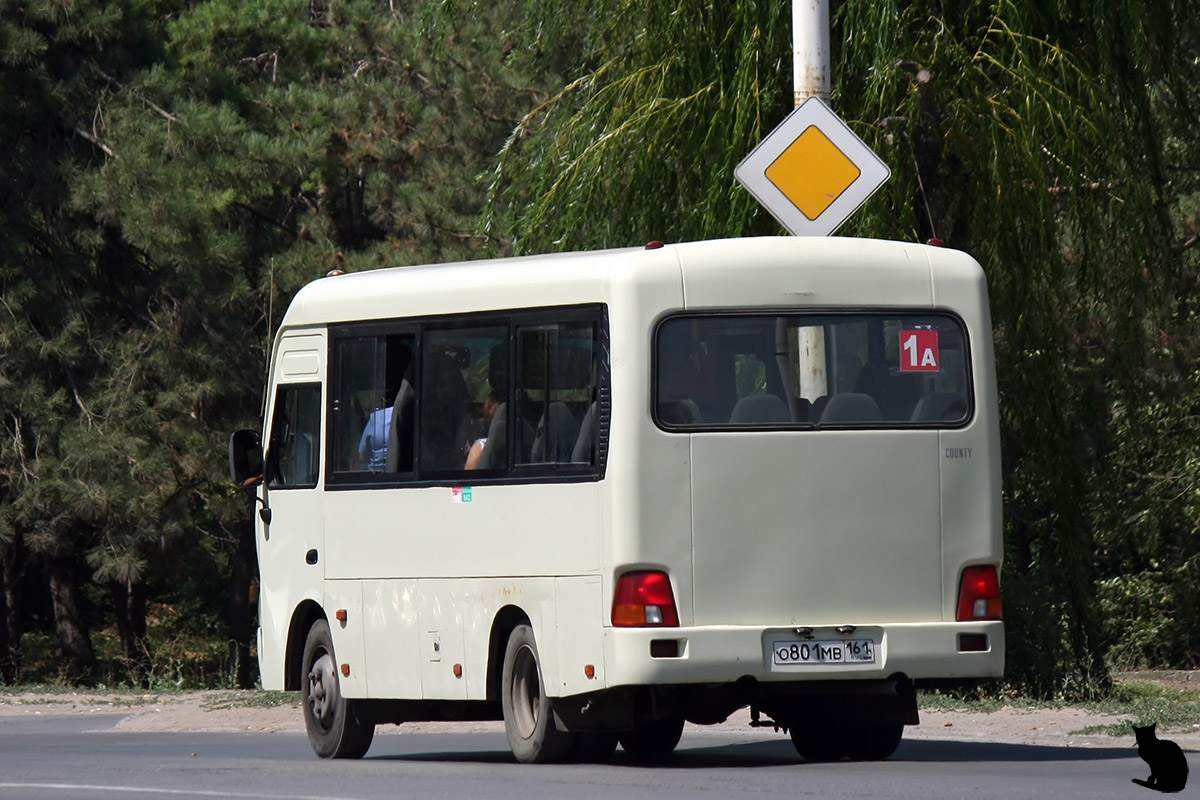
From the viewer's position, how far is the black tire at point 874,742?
12453 millimetres

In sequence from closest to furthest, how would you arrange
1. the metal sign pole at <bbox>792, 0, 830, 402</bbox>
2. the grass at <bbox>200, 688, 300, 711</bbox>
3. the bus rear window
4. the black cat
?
the black cat → the bus rear window → the metal sign pole at <bbox>792, 0, 830, 402</bbox> → the grass at <bbox>200, 688, 300, 711</bbox>

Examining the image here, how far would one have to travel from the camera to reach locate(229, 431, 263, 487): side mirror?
46.3 ft

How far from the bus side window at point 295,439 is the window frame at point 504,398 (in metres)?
0.21

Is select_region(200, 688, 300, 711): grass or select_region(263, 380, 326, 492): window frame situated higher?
select_region(263, 380, 326, 492): window frame

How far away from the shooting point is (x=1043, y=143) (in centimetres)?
1573

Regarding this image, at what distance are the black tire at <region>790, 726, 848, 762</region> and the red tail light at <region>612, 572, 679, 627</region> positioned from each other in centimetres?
193

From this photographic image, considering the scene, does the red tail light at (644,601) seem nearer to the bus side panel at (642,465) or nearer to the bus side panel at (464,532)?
the bus side panel at (642,465)

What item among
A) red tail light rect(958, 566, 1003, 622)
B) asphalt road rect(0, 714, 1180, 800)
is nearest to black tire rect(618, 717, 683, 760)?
asphalt road rect(0, 714, 1180, 800)

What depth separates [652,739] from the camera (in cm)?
1345

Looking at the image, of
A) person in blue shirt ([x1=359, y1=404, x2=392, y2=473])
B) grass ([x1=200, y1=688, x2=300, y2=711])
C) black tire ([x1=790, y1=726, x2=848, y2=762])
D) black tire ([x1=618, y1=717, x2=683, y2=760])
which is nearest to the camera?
black tire ([x1=790, y1=726, x2=848, y2=762])

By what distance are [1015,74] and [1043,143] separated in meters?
0.52

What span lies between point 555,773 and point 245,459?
381 centimetres

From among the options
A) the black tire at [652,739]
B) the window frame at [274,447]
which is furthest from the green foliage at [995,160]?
the black tire at [652,739]

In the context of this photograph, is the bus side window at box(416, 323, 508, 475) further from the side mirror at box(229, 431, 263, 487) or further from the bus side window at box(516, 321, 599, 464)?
the side mirror at box(229, 431, 263, 487)
